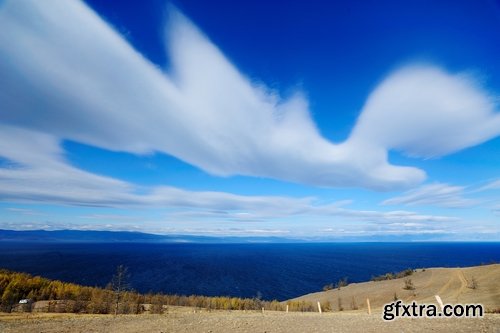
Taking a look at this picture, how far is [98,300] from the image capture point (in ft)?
191

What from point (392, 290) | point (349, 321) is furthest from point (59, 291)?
point (349, 321)

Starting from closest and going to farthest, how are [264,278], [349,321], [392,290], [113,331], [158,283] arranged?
1. [113,331]
2. [349,321]
3. [392,290]
4. [158,283]
5. [264,278]

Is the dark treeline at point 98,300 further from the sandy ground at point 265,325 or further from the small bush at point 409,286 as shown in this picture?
the sandy ground at point 265,325

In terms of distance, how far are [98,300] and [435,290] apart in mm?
55328

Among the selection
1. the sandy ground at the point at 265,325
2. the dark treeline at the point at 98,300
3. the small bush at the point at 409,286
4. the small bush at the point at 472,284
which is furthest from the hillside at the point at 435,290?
the sandy ground at the point at 265,325

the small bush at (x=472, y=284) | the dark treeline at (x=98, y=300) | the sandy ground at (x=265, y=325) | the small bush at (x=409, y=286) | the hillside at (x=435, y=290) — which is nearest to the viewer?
the sandy ground at (x=265, y=325)

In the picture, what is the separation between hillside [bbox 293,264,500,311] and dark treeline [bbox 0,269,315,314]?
8.91 metres

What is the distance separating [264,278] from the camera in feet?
435

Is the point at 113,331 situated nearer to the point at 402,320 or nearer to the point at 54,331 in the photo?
the point at 54,331

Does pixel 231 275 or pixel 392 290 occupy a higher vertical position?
pixel 392 290

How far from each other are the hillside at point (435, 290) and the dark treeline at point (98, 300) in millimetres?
8907

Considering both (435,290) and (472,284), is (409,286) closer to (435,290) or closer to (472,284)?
(435,290)

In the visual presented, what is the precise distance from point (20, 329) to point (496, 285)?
49653 mm

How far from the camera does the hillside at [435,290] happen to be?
126 feet
